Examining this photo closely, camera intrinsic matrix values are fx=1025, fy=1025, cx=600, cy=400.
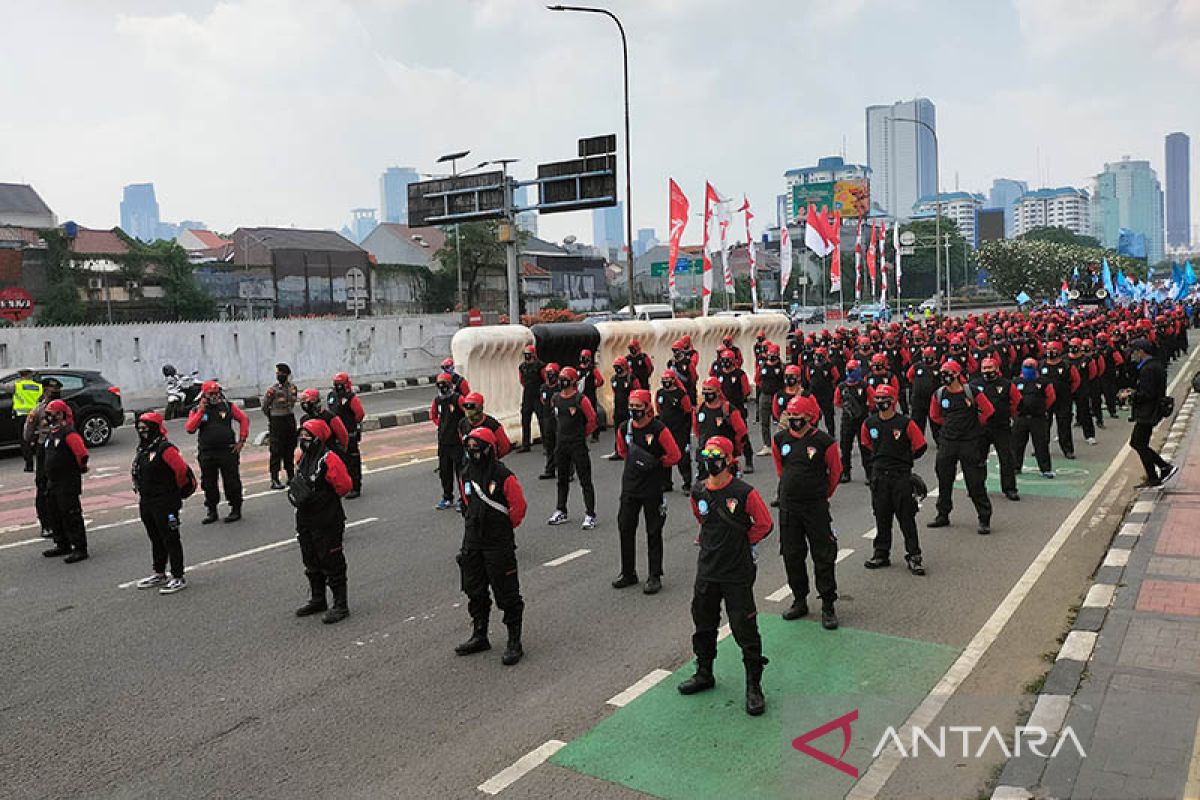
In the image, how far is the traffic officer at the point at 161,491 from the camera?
9156mm

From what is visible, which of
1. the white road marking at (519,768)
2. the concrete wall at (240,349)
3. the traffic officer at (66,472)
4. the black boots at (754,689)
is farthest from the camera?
the concrete wall at (240,349)

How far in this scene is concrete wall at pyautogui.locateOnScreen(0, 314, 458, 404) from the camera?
76.5 feet

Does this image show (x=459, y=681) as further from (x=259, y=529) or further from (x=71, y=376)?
(x=71, y=376)

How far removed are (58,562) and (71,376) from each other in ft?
30.9

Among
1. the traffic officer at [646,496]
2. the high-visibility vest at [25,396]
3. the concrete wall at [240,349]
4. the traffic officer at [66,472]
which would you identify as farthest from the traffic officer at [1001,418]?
the concrete wall at [240,349]

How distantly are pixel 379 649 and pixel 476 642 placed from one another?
2.50 ft

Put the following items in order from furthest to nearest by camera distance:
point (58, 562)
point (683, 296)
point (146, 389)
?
point (683, 296) < point (146, 389) < point (58, 562)

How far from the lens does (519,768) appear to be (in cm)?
561

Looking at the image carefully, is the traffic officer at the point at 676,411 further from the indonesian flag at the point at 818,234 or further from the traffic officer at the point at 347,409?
the indonesian flag at the point at 818,234

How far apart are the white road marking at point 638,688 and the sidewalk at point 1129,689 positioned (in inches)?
89.1

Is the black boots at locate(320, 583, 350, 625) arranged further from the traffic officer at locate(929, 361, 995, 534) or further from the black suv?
the black suv

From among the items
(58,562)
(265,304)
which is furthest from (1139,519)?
(265,304)

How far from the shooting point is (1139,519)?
10961 millimetres

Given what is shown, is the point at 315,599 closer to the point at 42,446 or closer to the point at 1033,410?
the point at 42,446
